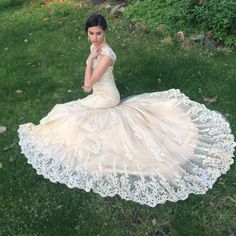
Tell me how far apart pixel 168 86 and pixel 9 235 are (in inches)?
165

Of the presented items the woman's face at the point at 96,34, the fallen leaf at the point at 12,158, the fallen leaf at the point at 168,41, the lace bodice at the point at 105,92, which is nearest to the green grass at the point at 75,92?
the fallen leaf at the point at 12,158

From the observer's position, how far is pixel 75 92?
28.3ft

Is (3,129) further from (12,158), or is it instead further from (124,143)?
(124,143)

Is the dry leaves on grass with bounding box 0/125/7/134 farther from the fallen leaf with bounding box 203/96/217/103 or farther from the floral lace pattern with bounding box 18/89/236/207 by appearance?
the fallen leaf with bounding box 203/96/217/103

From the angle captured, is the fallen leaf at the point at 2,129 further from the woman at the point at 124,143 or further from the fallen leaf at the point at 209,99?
the fallen leaf at the point at 209,99

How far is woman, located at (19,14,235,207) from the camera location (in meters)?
5.96

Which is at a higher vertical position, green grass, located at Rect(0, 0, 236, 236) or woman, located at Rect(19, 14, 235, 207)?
woman, located at Rect(19, 14, 235, 207)

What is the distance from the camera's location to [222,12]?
31.6ft

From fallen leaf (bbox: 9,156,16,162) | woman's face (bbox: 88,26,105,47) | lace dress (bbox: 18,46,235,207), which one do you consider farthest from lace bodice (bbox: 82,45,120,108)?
fallen leaf (bbox: 9,156,16,162)

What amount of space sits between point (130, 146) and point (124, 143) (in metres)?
0.10

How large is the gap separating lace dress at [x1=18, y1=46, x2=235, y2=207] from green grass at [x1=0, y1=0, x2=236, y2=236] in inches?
6.6

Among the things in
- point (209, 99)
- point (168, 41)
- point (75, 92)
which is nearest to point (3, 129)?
point (75, 92)

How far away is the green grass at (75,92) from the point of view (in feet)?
18.5

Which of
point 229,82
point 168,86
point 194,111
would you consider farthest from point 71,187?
point 229,82
